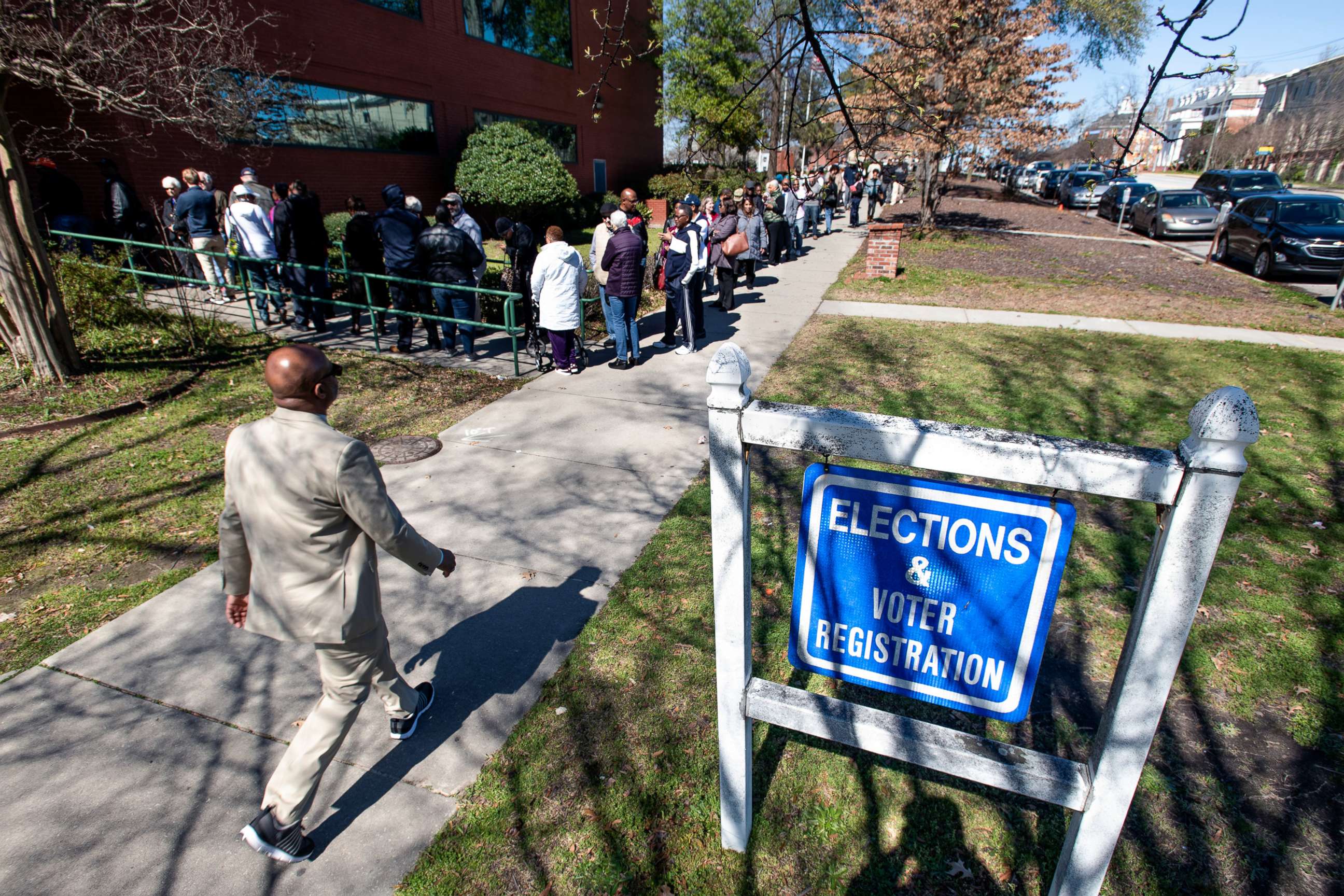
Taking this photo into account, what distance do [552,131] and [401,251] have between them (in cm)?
1754

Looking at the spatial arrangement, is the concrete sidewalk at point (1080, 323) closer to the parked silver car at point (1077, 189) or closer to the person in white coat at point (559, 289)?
the person in white coat at point (559, 289)

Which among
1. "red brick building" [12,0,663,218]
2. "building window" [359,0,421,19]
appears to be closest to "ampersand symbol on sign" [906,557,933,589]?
"red brick building" [12,0,663,218]

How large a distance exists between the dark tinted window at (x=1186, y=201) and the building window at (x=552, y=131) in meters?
18.0

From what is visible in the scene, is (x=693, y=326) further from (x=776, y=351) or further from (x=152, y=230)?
(x=152, y=230)

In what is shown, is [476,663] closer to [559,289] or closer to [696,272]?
[559,289]

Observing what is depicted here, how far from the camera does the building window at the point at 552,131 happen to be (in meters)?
20.8

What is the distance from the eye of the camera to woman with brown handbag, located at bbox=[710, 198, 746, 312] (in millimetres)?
10898

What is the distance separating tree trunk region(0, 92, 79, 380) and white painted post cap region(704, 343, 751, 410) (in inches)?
307

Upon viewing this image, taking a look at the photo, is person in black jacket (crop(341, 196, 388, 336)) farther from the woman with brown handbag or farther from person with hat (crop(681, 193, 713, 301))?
the woman with brown handbag

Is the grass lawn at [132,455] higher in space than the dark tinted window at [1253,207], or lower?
lower

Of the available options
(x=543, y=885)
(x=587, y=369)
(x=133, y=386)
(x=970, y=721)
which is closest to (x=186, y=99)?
(x=133, y=386)

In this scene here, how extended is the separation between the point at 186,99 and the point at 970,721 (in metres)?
8.55

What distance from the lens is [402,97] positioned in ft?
57.6

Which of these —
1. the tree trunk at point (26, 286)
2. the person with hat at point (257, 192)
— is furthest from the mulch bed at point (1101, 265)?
the tree trunk at point (26, 286)
